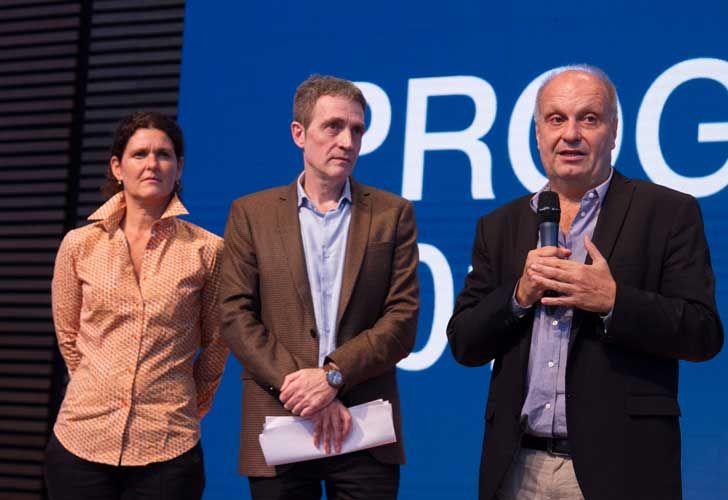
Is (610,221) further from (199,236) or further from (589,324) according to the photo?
(199,236)

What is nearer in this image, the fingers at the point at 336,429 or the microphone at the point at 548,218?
the microphone at the point at 548,218

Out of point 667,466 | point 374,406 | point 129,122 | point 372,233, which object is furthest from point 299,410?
point 129,122

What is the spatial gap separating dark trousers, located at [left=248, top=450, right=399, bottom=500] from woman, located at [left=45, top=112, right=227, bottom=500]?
13.5 inches

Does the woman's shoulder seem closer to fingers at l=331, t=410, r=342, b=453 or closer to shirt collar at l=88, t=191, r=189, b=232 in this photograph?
shirt collar at l=88, t=191, r=189, b=232

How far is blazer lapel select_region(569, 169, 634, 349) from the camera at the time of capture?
6.44ft

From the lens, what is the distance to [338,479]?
95.3 inches

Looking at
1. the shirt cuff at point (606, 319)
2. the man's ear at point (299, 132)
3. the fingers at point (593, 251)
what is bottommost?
the shirt cuff at point (606, 319)

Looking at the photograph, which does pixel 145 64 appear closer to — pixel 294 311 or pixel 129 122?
pixel 129 122

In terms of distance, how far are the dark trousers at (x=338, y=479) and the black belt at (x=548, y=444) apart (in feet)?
1.75

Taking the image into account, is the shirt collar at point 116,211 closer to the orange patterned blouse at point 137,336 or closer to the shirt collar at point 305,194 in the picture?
the orange patterned blouse at point 137,336

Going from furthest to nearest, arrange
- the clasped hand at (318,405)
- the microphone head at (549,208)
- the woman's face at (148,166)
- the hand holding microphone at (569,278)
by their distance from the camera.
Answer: the woman's face at (148,166), the clasped hand at (318,405), the microphone head at (549,208), the hand holding microphone at (569,278)

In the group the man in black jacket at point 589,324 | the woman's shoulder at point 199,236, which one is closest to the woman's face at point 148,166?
the woman's shoulder at point 199,236

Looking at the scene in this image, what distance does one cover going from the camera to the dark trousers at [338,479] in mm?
2398

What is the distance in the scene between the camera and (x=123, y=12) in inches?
209
